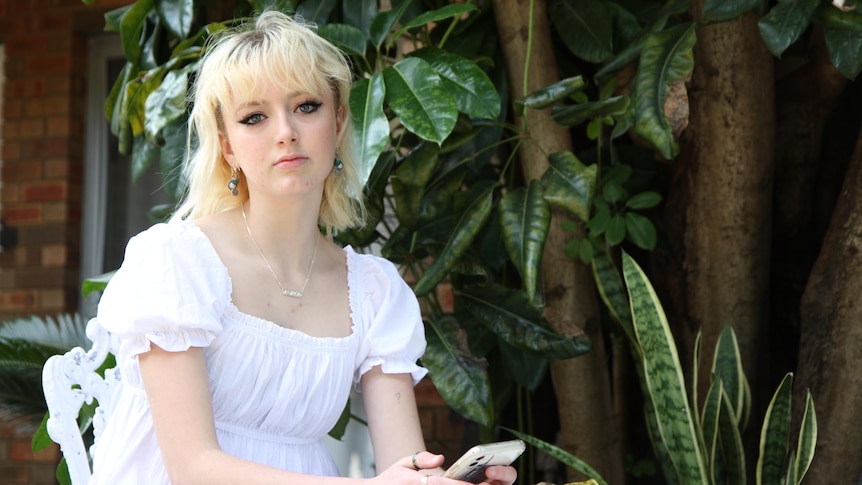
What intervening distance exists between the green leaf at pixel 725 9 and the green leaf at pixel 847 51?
0.54 ft

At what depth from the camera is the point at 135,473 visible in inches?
66.5

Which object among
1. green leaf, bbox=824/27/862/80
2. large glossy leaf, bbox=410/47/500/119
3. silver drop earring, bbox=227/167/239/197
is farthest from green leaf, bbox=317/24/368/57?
green leaf, bbox=824/27/862/80

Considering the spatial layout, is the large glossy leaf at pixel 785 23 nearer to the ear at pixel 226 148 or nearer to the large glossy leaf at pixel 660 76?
the large glossy leaf at pixel 660 76

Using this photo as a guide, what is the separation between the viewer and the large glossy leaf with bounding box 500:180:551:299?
7.09ft

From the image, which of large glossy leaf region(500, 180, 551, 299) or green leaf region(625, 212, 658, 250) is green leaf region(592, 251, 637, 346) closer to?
green leaf region(625, 212, 658, 250)

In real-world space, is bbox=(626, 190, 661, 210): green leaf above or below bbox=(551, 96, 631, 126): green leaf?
below

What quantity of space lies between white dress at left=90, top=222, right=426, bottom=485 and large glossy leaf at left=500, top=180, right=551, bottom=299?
417 millimetres

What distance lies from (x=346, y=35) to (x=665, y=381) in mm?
985

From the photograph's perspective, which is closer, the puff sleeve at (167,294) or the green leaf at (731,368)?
the puff sleeve at (167,294)

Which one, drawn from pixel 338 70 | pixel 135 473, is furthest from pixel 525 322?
pixel 135 473

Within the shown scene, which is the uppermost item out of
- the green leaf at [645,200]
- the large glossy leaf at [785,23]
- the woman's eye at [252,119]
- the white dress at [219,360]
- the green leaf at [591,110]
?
the large glossy leaf at [785,23]

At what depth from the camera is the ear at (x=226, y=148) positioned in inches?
71.6

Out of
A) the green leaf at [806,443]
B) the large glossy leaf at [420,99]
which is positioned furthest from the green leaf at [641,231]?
the large glossy leaf at [420,99]

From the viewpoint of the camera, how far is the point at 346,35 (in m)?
2.24
